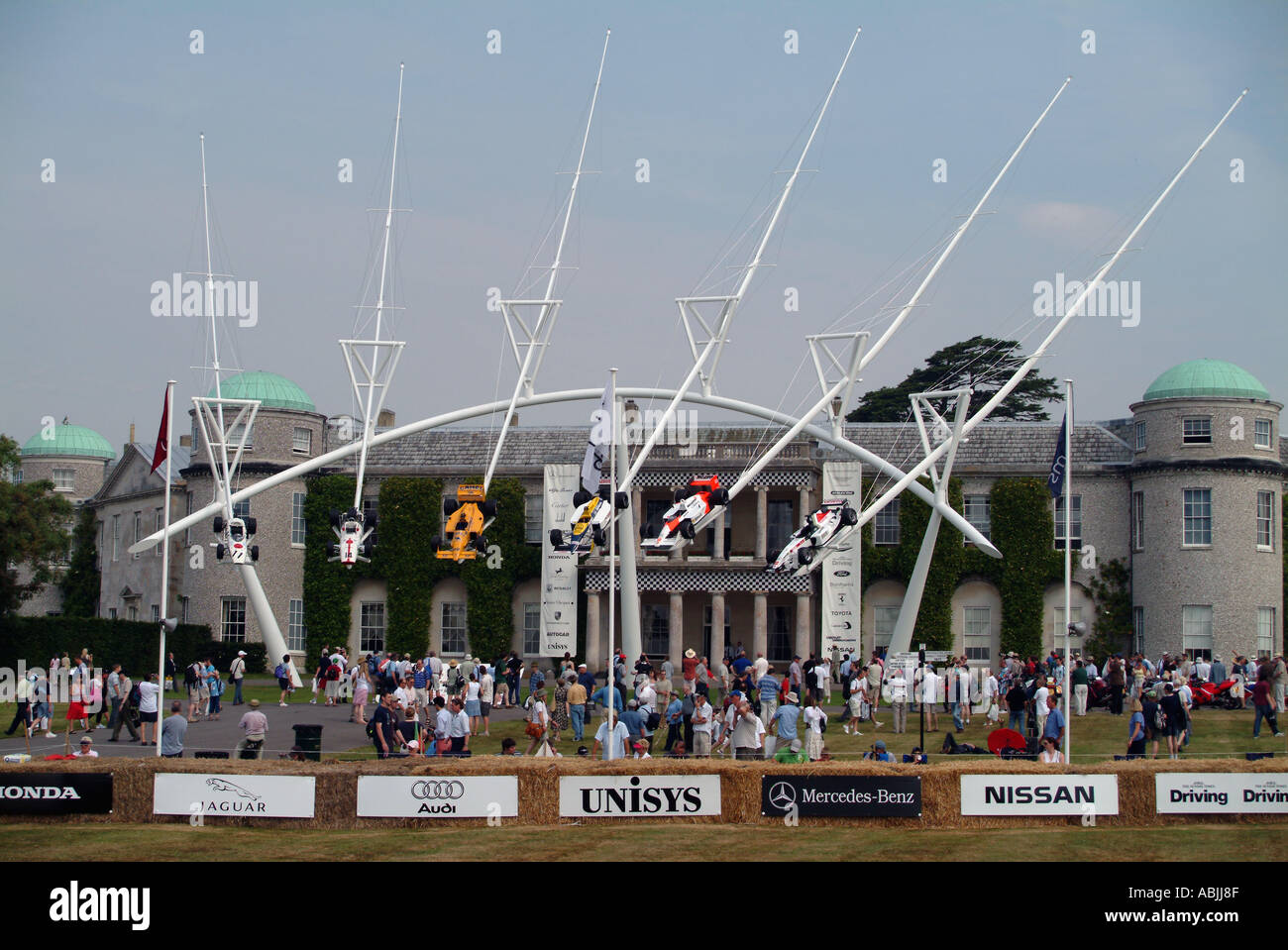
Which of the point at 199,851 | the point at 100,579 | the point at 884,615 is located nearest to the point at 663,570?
the point at 884,615

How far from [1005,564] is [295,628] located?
92.4 ft

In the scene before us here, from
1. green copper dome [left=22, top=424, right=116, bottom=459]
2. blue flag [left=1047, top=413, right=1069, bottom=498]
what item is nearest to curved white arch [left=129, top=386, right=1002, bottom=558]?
blue flag [left=1047, top=413, right=1069, bottom=498]

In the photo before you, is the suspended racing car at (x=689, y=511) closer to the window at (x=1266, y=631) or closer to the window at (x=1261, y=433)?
the window at (x=1261, y=433)

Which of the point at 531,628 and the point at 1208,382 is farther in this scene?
the point at 531,628

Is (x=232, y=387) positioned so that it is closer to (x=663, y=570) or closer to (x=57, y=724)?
(x=663, y=570)

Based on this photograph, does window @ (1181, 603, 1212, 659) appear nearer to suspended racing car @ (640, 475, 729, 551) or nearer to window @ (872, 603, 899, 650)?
window @ (872, 603, 899, 650)

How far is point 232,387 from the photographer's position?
203 ft

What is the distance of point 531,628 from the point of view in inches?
2361

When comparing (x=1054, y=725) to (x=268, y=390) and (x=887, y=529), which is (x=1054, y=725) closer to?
(x=887, y=529)

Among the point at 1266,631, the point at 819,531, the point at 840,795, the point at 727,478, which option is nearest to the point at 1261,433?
the point at 1266,631

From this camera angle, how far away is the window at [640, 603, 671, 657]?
59.8m

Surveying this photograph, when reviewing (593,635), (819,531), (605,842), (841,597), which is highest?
(819,531)

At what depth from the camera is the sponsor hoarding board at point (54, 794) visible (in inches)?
929
